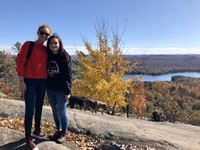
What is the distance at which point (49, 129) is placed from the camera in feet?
24.2

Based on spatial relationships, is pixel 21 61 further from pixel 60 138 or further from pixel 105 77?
pixel 105 77

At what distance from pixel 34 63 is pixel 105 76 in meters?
17.3

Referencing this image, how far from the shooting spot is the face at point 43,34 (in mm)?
5566

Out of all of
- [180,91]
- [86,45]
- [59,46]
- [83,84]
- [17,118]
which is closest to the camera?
[59,46]

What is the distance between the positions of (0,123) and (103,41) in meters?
19.2

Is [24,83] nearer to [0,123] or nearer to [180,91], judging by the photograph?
[0,123]

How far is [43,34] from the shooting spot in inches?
220

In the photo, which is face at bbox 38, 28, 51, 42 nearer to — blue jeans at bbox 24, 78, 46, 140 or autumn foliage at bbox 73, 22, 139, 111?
blue jeans at bbox 24, 78, 46, 140

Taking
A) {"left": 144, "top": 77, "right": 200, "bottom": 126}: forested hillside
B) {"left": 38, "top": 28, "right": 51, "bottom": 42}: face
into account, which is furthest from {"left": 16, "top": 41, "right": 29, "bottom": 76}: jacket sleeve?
{"left": 144, "top": 77, "right": 200, "bottom": 126}: forested hillside

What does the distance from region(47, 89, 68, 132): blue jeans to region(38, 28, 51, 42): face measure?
1070mm

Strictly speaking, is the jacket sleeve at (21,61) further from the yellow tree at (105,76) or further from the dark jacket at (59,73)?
the yellow tree at (105,76)

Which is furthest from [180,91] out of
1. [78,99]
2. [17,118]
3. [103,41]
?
[17,118]

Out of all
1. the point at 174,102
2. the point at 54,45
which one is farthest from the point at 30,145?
the point at 174,102

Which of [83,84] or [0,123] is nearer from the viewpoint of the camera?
[0,123]
